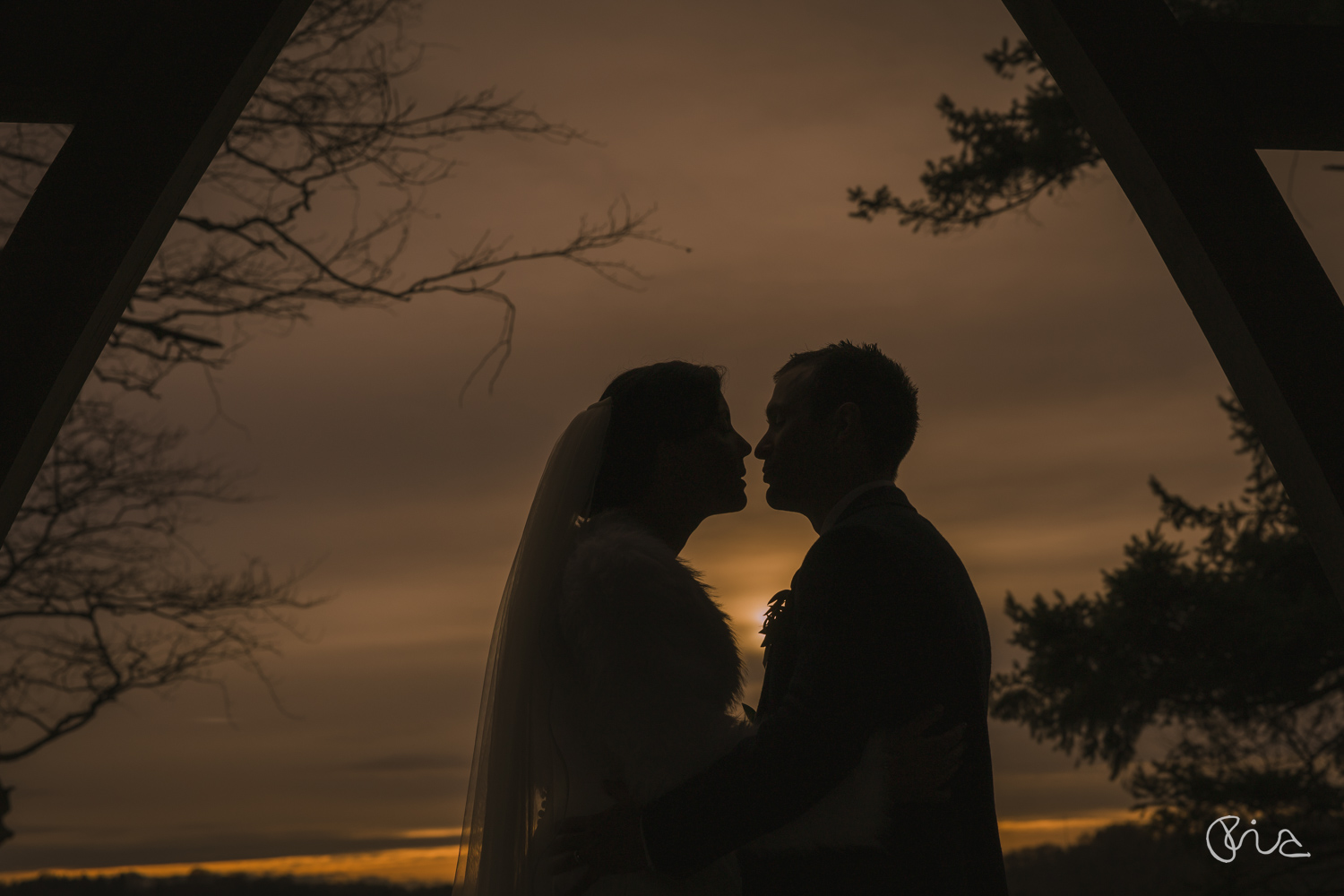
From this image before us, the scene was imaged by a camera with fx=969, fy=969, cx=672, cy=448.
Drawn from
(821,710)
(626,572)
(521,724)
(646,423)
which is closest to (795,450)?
(646,423)

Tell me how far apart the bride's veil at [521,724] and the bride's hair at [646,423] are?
0.09m

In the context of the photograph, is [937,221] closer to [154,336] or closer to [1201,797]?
[1201,797]

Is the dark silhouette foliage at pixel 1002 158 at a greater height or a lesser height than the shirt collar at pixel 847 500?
greater

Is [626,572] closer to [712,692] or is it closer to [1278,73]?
[712,692]

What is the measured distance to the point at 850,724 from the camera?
2322mm

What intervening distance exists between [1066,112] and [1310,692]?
6.11m

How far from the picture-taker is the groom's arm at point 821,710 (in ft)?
7.27

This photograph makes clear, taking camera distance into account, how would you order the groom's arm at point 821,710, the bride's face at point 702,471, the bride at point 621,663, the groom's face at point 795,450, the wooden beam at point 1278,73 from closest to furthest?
the groom's arm at point 821,710 → the bride at point 621,663 → the bride's face at point 702,471 → the groom's face at point 795,450 → the wooden beam at point 1278,73

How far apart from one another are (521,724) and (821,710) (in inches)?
31.8

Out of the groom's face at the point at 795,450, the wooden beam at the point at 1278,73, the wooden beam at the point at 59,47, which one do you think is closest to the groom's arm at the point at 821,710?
the groom's face at the point at 795,450

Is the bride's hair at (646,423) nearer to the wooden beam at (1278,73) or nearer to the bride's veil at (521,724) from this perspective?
the bride's veil at (521,724)

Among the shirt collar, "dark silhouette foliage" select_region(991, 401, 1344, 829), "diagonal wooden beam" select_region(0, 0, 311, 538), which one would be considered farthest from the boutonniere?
"dark silhouette foliage" select_region(991, 401, 1344, 829)

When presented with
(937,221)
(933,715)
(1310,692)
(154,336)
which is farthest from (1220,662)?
(154,336)

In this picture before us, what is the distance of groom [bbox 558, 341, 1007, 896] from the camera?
87.9 inches
